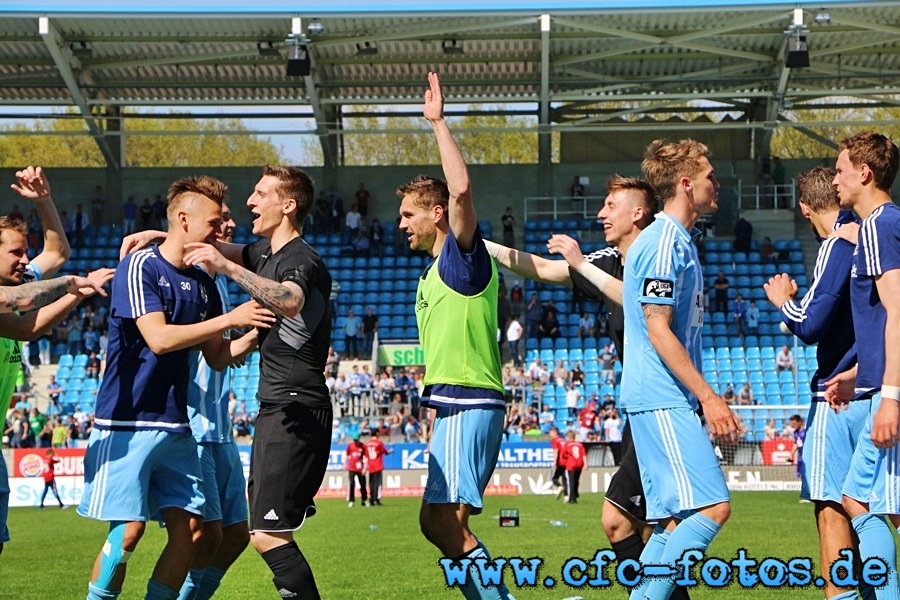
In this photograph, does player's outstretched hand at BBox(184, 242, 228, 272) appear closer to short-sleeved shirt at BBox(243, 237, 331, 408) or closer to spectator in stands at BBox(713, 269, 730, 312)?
short-sleeved shirt at BBox(243, 237, 331, 408)

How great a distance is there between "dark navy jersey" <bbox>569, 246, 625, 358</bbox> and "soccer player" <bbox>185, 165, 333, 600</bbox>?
1.92 metres

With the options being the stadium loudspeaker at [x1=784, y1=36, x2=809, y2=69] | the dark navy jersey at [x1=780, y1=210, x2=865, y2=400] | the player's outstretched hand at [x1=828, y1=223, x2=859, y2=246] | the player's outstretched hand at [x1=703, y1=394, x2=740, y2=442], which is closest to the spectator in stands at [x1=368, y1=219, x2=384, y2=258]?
the stadium loudspeaker at [x1=784, y1=36, x2=809, y2=69]

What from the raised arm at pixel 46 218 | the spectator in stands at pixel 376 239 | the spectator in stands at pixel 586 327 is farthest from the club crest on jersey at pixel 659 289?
the spectator in stands at pixel 376 239

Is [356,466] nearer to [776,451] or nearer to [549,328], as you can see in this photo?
[776,451]

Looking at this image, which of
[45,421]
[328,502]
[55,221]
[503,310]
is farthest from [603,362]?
[55,221]

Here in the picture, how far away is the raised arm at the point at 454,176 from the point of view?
6598mm

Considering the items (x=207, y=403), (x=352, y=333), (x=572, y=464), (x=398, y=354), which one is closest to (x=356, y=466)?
(x=572, y=464)

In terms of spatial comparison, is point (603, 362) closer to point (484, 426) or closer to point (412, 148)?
point (484, 426)

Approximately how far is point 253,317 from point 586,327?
29.5m

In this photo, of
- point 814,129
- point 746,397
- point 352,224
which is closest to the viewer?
point 746,397

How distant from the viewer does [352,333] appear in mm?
34781

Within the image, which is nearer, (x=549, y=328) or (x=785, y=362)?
(x=785, y=362)

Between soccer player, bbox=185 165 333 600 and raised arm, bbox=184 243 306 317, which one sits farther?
soccer player, bbox=185 165 333 600

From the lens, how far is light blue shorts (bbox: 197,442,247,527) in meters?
7.92
